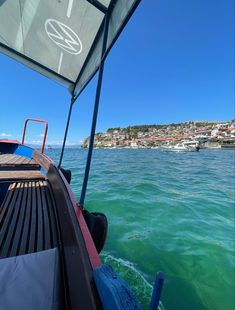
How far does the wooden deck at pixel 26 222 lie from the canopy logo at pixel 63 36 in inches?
88.8

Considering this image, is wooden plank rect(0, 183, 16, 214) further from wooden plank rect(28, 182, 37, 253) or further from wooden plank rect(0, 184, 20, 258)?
wooden plank rect(28, 182, 37, 253)

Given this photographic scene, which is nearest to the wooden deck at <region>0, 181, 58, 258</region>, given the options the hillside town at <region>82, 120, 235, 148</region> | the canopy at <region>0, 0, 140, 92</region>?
the canopy at <region>0, 0, 140, 92</region>

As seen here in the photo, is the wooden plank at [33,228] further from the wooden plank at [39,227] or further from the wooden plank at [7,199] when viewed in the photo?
the wooden plank at [7,199]

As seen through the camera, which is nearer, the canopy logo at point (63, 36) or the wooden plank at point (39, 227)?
the wooden plank at point (39, 227)

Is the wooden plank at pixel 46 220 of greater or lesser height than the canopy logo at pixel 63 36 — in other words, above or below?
below

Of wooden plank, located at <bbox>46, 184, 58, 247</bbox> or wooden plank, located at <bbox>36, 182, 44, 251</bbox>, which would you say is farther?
wooden plank, located at <bbox>46, 184, 58, 247</bbox>

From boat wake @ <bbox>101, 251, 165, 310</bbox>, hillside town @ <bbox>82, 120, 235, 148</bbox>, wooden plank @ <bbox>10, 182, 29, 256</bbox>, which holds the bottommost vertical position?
boat wake @ <bbox>101, 251, 165, 310</bbox>

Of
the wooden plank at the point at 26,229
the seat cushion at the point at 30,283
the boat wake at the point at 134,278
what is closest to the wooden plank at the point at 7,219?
the wooden plank at the point at 26,229

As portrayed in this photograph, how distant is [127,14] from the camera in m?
1.50

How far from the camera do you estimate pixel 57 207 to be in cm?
205

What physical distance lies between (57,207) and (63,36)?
2.35 meters

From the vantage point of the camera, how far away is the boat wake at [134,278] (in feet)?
6.91

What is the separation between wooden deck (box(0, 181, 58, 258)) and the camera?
1.40 m

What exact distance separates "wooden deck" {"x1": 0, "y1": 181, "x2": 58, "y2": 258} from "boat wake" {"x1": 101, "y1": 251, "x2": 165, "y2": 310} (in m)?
1.33
